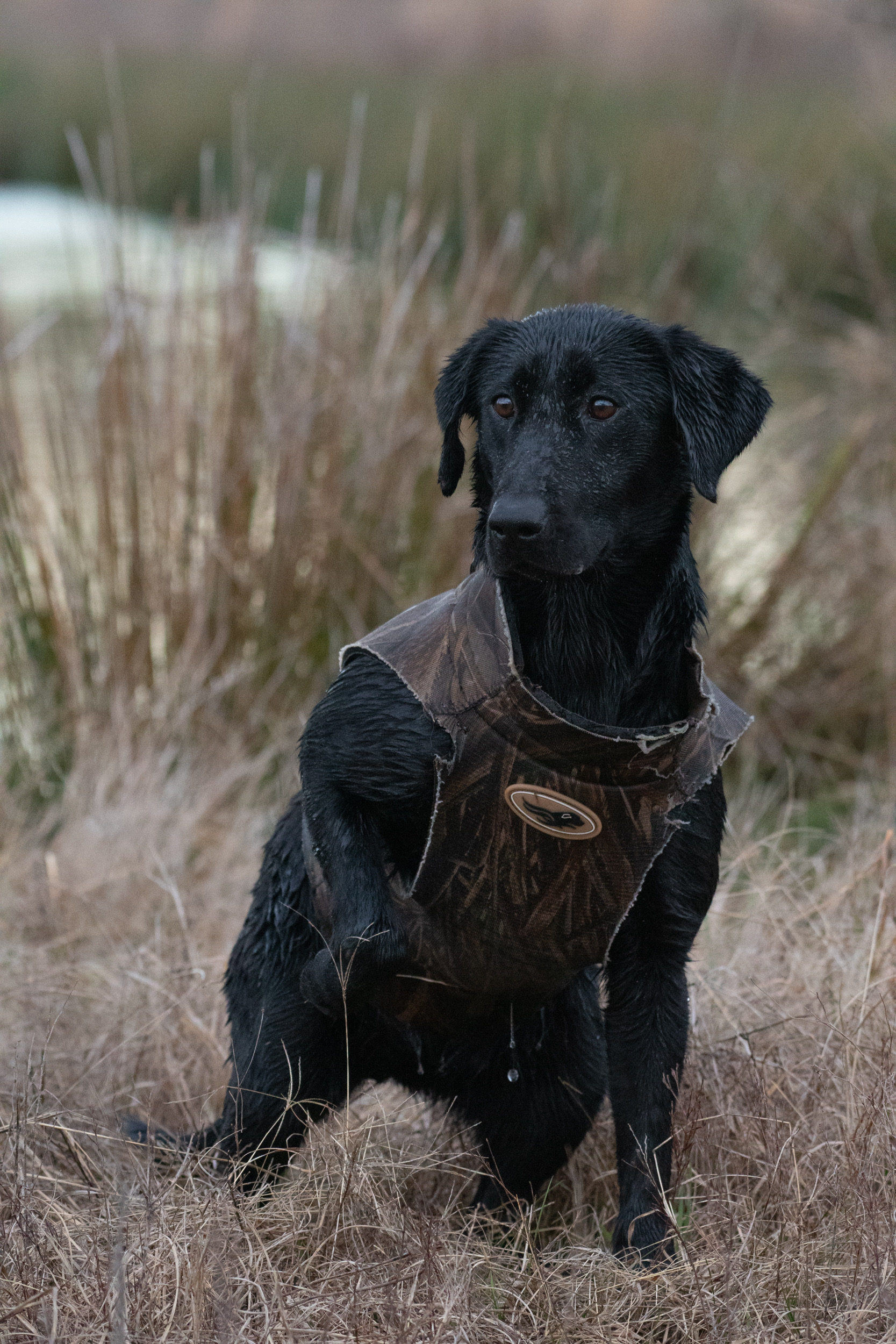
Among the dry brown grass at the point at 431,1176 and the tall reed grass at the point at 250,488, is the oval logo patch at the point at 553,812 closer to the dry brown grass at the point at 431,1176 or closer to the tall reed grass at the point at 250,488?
the dry brown grass at the point at 431,1176

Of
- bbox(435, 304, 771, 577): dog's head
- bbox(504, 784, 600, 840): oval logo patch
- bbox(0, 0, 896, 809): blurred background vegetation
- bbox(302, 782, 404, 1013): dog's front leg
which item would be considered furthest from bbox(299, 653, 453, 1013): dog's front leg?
bbox(0, 0, 896, 809): blurred background vegetation

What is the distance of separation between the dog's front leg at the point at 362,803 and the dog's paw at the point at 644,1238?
0.54 metres

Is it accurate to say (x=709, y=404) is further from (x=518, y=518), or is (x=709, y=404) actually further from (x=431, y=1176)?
(x=431, y=1176)

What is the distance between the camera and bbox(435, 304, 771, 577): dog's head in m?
2.07

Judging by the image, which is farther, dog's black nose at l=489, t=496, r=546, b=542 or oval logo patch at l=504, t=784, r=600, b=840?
oval logo patch at l=504, t=784, r=600, b=840

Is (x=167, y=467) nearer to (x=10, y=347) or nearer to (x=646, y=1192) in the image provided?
(x=10, y=347)

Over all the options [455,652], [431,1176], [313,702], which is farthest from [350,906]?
[313,702]

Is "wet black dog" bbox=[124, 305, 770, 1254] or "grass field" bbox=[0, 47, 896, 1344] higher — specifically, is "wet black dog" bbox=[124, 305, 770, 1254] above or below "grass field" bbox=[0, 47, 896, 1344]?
A: above

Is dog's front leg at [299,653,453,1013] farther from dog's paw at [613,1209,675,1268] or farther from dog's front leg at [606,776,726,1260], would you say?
dog's paw at [613,1209,675,1268]

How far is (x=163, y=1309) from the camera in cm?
198

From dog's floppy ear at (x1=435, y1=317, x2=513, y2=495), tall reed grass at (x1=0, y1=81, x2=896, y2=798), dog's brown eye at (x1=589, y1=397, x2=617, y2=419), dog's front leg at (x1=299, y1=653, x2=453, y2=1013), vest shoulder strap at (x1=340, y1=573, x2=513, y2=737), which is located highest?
dog's brown eye at (x1=589, y1=397, x2=617, y2=419)

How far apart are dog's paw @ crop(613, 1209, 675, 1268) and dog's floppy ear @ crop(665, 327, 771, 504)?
1.10 m

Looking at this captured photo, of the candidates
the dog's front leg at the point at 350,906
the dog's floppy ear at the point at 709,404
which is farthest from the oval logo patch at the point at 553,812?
the dog's floppy ear at the point at 709,404

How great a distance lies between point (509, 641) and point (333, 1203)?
2.97ft
